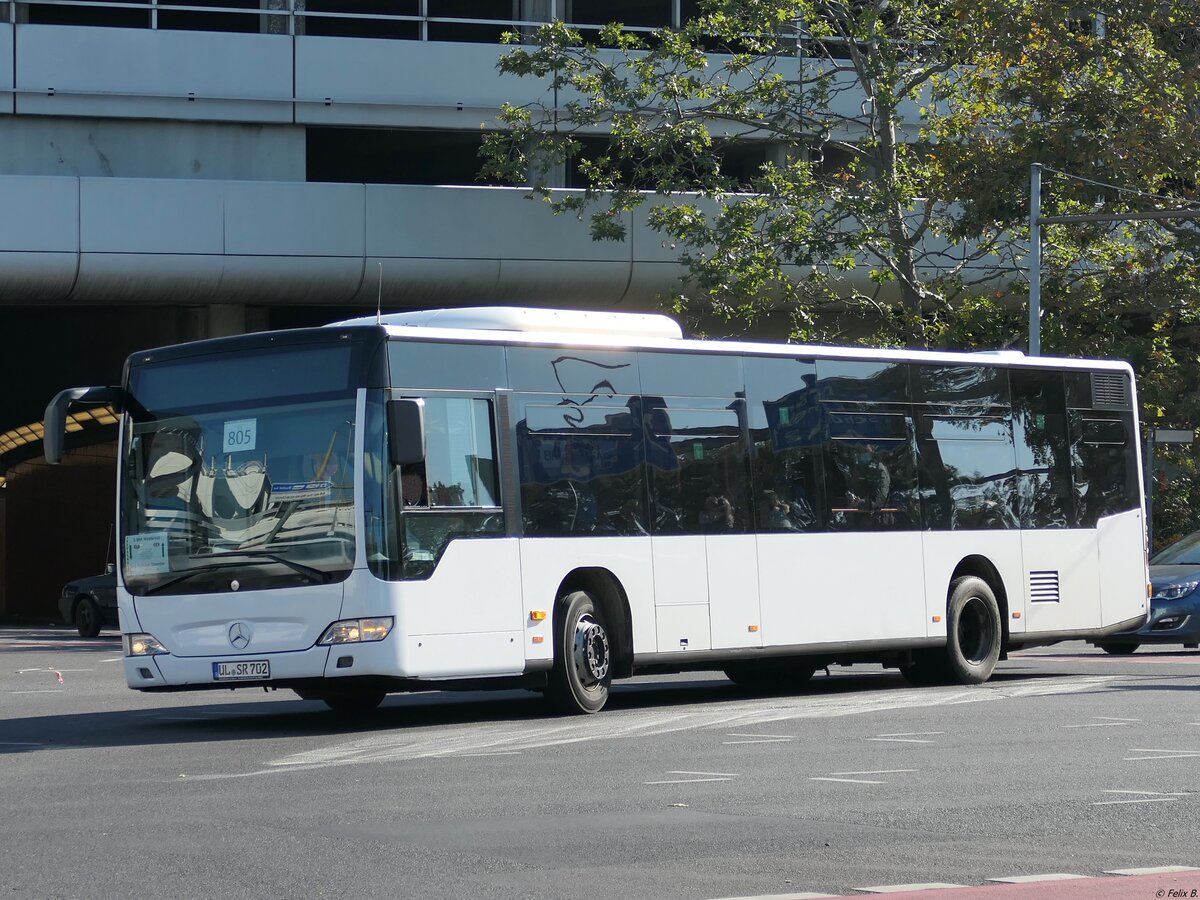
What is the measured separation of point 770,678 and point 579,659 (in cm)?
444

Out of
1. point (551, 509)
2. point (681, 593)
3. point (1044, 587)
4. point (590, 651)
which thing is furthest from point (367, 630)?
point (1044, 587)

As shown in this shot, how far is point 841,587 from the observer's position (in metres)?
17.0

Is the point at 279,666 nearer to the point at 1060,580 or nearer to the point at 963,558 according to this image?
the point at 963,558

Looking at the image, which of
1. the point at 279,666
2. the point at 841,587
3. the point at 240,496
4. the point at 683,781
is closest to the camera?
the point at 683,781

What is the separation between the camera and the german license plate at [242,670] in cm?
1367

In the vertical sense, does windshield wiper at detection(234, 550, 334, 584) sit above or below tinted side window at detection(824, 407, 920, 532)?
below

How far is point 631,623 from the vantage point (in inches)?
598

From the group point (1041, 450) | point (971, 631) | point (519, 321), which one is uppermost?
point (519, 321)

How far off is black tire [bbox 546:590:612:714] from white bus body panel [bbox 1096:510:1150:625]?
6738 mm

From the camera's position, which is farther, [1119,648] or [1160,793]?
[1119,648]

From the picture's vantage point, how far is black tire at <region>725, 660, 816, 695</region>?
18.4 metres

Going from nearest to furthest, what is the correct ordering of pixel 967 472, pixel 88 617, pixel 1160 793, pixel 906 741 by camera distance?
pixel 1160 793 < pixel 906 741 < pixel 967 472 < pixel 88 617

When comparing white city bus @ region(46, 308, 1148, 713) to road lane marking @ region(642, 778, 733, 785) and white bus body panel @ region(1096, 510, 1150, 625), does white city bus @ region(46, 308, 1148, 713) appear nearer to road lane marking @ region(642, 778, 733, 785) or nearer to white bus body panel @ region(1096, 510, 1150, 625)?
white bus body panel @ region(1096, 510, 1150, 625)

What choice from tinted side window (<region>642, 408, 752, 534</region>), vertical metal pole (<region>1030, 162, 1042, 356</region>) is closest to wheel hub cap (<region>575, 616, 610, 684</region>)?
tinted side window (<region>642, 408, 752, 534</region>)
